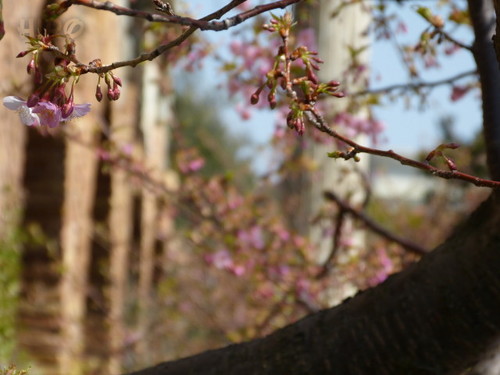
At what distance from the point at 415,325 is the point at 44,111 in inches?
29.5

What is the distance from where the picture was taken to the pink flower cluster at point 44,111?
1.26m

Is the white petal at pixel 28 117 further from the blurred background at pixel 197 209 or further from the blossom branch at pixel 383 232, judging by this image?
the blossom branch at pixel 383 232

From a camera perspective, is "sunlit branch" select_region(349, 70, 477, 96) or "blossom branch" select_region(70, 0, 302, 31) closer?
"blossom branch" select_region(70, 0, 302, 31)

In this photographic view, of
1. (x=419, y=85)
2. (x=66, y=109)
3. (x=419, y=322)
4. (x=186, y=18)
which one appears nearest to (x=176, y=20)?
(x=186, y=18)

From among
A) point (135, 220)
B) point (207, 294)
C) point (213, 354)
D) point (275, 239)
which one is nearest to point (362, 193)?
point (275, 239)

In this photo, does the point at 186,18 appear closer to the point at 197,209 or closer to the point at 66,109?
the point at 66,109

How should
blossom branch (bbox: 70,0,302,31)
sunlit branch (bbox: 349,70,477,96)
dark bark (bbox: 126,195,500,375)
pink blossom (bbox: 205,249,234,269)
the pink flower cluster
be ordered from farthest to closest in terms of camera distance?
pink blossom (bbox: 205,249,234,269) < sunlit branch (bbox: 349,70,477,96) < dark bark (bbox: 126,195,500,375) < the pink flower cluster < blossom branch (bbox: 70,0,302,31)

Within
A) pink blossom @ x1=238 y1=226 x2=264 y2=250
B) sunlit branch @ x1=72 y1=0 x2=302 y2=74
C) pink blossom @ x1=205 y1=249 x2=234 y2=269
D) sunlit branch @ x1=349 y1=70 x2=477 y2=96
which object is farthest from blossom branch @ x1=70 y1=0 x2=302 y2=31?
pink blossom @ x1=205 y1=249 x2=234 y2=269

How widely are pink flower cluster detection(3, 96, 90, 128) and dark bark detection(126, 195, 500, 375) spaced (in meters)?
0.64

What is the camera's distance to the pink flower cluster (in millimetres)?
1257

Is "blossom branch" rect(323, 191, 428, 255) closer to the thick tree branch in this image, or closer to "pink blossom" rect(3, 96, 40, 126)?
the thick tree branch

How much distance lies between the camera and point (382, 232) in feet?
11.1

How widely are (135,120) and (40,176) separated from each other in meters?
3.73

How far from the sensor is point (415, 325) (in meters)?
1.59
